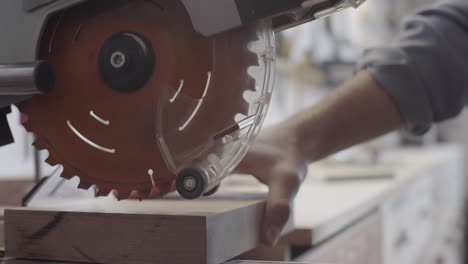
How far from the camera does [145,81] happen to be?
0.59 meters

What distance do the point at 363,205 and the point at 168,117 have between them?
90 centimetres

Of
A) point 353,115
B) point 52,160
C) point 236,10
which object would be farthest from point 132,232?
point 353,115

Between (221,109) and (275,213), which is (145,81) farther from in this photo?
(275,213)

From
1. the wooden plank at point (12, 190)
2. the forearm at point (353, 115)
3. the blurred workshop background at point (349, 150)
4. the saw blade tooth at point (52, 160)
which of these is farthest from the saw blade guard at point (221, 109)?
the wooden plank at point (12, 190)

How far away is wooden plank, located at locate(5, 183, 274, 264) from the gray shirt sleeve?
0.38 metres

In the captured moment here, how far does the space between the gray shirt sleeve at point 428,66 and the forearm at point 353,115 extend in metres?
0.02

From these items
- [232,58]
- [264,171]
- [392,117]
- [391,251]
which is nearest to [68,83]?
[232,58]

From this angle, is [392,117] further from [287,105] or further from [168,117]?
[287,105]

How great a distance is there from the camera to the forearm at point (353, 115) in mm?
938

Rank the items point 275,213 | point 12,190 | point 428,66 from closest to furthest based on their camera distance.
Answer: point 275,213
point 428,66
point 12,190

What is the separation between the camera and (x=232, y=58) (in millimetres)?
583

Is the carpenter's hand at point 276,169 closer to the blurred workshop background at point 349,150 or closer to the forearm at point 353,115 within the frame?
the forearm at point 353,115

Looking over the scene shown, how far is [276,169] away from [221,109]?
0.19 metres

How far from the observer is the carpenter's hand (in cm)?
69
